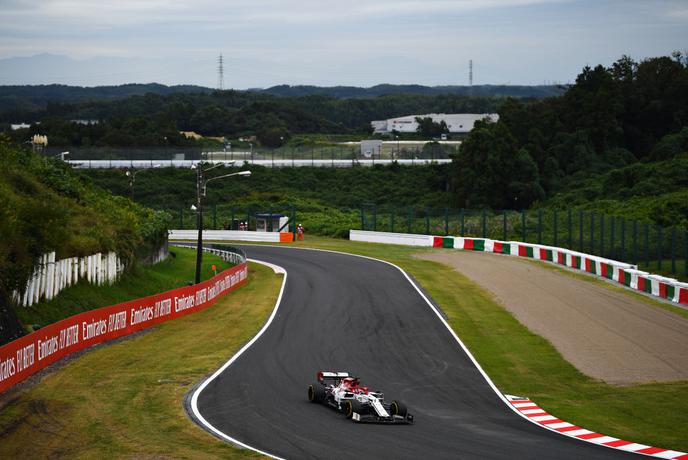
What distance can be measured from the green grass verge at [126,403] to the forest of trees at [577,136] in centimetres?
7742

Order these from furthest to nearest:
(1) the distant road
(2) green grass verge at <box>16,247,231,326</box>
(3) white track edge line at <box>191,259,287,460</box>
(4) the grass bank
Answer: (1) the distant road → (2) green grass verge at <box>16,247,231,326</box> → (4) the grass bank → (3) white track edge line at <box>191,259,287,460</box>

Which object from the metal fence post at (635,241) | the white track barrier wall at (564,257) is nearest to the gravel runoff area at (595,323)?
the white track barrier wall at (564,257)

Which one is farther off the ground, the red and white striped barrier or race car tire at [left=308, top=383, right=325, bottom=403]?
race car tire at [left=308, top=383, right=325, bottom=403]

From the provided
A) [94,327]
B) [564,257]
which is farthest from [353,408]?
[564,257]

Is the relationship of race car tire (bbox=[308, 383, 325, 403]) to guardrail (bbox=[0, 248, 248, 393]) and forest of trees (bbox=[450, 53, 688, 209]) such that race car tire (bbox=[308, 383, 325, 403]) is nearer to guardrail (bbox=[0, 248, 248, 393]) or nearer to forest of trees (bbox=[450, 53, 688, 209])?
guardrail (bbox=[0, 248, 248, 393])

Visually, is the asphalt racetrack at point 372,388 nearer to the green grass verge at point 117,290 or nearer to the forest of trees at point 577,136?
the green grass verge at point 117,290

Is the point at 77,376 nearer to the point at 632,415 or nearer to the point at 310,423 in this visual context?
the point at 310,423

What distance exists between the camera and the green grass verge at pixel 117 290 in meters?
37.0

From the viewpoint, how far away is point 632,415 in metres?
24.3

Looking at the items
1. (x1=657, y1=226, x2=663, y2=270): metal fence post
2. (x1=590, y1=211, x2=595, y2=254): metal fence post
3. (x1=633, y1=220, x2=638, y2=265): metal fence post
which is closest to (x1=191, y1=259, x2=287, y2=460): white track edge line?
(x1=657, y1=226, x2=663, y2=270): metal fence post

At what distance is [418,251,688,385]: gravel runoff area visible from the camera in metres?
30.7

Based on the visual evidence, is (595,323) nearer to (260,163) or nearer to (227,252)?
(227,252)

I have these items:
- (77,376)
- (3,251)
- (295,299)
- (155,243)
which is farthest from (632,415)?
(155,243)

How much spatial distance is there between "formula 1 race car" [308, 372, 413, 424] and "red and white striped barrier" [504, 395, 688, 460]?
345 cm
